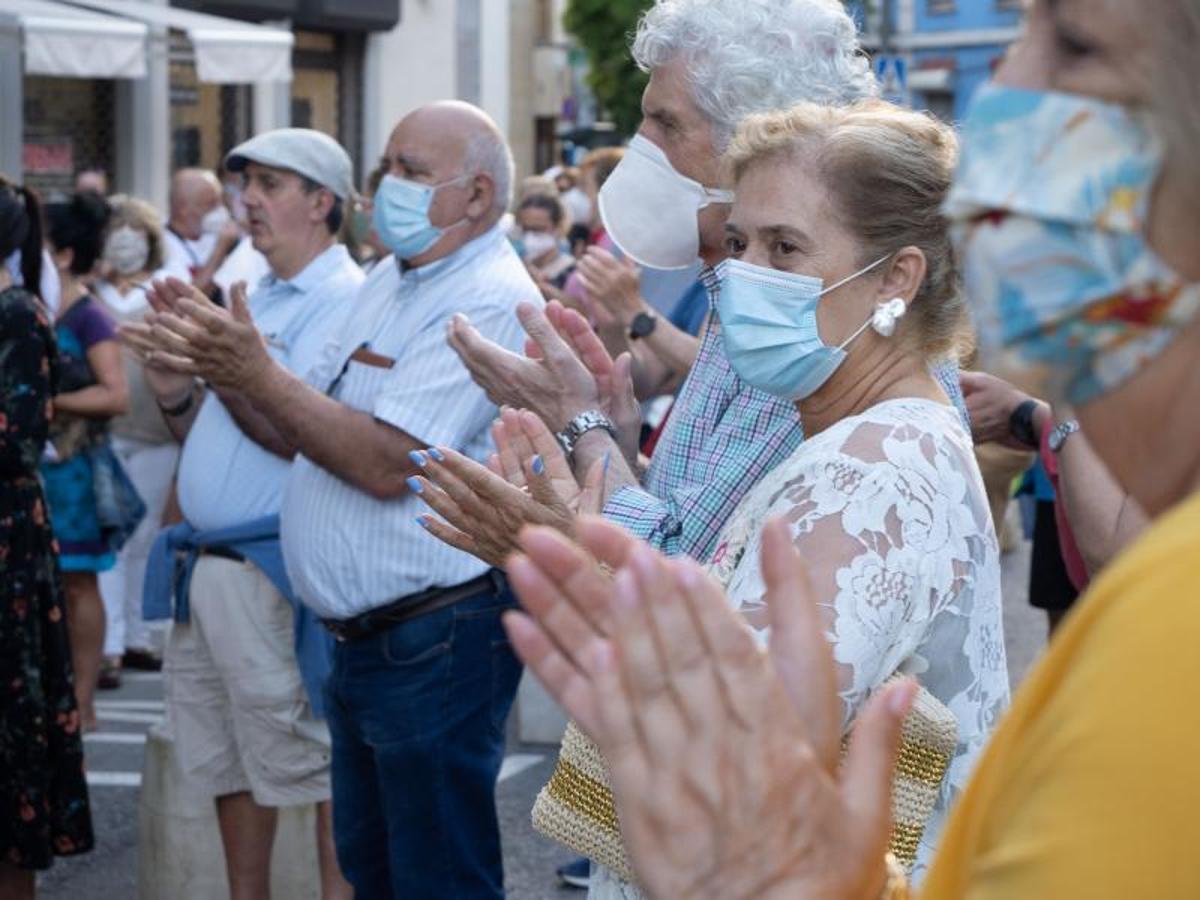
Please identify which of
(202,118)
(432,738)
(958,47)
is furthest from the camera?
(958,47)

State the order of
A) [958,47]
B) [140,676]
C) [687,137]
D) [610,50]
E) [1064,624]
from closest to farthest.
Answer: [1064,624] < [687,137] < [140,676] < [610,50] < [958,47]

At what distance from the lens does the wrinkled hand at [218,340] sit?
413 cm

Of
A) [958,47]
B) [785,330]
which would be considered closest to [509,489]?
[785,330]

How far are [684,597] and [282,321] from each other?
4.18 meters

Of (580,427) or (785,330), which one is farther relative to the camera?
(580,427)

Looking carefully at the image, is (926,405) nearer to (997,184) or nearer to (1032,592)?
(997,184)

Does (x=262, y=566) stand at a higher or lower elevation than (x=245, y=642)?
higher

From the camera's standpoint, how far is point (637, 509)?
112 inches

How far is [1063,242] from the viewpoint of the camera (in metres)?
1.23

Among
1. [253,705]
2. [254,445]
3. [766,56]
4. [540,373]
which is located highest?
[766,56]

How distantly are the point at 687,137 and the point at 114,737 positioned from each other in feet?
15.4

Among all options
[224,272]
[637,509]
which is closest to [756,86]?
[637,509]

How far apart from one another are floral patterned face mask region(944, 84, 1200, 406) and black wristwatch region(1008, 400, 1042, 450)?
3045mm

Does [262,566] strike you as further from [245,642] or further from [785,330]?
[785,330]
